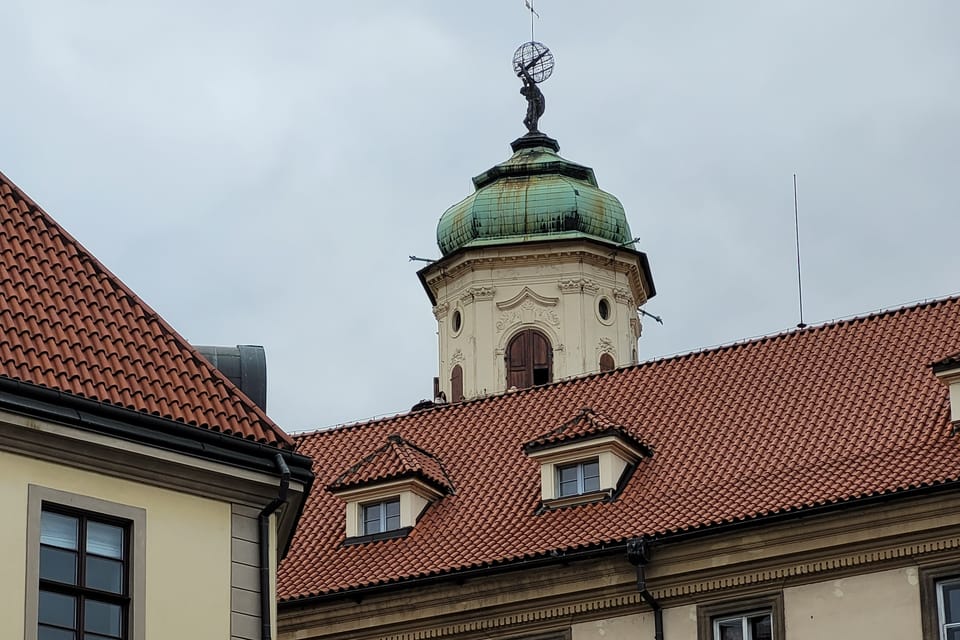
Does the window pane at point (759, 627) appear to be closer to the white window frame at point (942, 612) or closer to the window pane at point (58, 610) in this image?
the white window frame at point (942, 612)

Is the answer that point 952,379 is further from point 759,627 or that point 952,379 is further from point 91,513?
point 91,513

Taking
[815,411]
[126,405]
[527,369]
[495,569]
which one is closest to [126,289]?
[126,405]

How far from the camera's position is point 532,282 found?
58125 millimetres

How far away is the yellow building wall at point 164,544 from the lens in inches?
874

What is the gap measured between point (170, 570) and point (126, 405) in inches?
68.0

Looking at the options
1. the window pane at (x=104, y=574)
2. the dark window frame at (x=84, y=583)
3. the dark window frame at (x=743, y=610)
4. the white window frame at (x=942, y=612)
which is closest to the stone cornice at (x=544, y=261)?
the dark window frame at (x=743, y=610)

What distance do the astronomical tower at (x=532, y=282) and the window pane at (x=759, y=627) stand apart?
80.3ft

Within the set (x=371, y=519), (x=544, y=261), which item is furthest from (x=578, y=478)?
(x=544, y=261)

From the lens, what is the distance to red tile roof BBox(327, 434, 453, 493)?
3712cm

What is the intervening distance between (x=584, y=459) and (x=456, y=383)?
2327 cm

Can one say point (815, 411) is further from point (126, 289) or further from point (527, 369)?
point (527, 369)

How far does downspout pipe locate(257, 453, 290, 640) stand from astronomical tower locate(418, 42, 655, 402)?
32222 millimetres

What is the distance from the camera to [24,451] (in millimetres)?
22562

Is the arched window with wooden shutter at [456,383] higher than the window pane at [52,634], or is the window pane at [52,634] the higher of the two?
the arched window with wooden shutter at [456,383]
